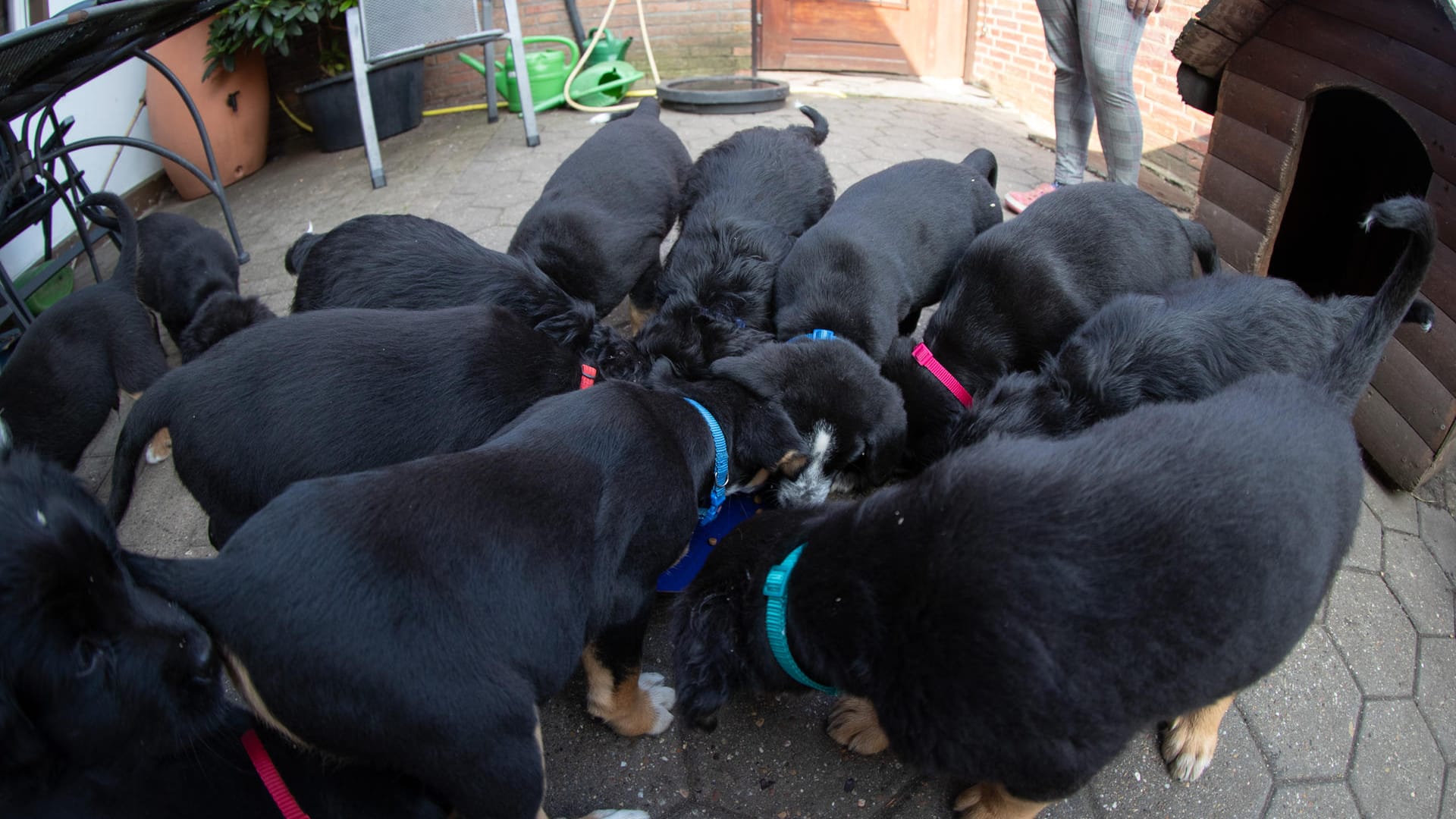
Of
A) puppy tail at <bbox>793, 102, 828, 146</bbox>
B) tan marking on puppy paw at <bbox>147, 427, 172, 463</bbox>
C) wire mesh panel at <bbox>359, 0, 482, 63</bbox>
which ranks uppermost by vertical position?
wire mesh panel at <bbox>359, 0, 482, 63</bbox>

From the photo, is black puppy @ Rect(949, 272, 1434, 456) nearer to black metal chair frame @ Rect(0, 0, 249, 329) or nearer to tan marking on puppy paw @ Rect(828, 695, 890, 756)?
tan marking on puppy paw @ Rect(828, 695, 890, 756)

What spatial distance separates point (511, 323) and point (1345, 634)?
2.88 m

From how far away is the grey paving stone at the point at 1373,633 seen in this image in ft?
8.33

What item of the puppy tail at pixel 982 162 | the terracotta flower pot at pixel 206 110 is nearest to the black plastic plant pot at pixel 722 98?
the terracotta flower pot at pixel 206 110

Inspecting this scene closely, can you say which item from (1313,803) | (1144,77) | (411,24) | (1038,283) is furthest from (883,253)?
(1144,77)

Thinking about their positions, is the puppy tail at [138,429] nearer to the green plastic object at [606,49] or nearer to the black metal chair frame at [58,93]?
the black metal chair frame at [58,93]

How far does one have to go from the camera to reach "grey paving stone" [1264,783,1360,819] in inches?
87.0

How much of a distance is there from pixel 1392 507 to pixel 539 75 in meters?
6.82

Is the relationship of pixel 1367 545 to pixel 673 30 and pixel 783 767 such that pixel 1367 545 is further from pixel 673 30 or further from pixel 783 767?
pixel 673 30

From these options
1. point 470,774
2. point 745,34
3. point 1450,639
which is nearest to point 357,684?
point 470,774

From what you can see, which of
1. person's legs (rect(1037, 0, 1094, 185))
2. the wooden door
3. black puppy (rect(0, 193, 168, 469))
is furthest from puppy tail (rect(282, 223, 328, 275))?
the wooden door

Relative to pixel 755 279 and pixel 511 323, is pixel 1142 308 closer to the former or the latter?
pixel 755 279

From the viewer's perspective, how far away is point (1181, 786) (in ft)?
7.45

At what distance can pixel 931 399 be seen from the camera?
3012 mm
